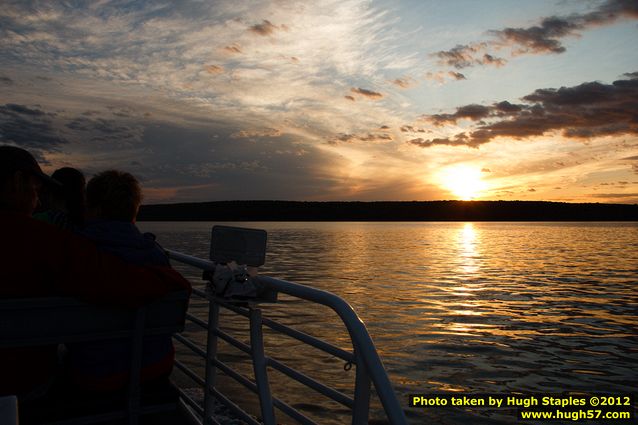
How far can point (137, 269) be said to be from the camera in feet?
8.66

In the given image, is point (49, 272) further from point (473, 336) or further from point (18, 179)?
point (473, 336)

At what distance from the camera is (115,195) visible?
3.01m

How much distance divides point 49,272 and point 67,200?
7.11ft

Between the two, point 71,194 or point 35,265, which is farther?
point 71,194

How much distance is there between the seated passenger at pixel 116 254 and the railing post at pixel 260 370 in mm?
513

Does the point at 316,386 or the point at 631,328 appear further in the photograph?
the point at 631,328

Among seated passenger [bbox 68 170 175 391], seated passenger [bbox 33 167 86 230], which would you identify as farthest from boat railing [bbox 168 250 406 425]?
seated passenger [bbox 33 167 86 230]

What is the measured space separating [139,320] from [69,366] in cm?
57

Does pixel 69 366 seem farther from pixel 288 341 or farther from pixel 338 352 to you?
pixel 288 341

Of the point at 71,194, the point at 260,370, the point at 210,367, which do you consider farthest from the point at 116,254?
the point at 71,194

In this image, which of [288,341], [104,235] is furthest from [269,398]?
[288,341]

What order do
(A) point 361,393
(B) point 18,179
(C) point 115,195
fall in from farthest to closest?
(C) point 115,195 → (B) point 18,179 → (A) point 361,393

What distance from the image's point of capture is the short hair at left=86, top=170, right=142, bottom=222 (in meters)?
3.00

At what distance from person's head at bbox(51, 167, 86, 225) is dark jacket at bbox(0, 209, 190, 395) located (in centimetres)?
199
